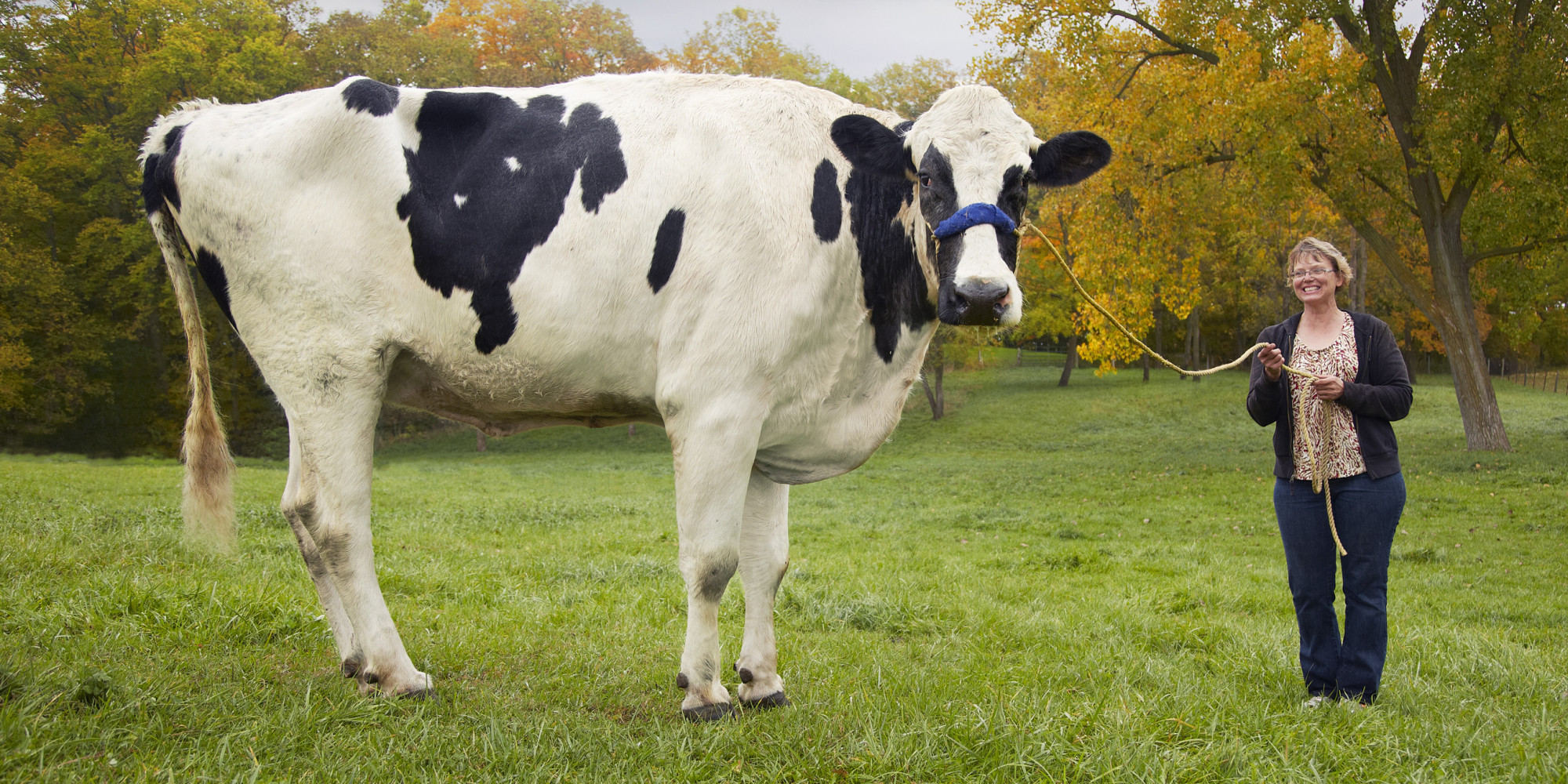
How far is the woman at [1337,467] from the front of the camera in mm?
4586

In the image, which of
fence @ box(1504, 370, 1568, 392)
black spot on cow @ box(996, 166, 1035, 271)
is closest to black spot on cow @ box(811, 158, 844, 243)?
black spot on cow @ box(996, 166, 1035, 271)

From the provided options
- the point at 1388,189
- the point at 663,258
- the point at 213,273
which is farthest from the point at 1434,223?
the point at 213,273

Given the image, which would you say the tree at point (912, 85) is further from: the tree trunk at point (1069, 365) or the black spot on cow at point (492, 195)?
the black spot on cow at point (492, 195)

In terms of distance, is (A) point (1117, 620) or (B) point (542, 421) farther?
(A) point (1117, 620)

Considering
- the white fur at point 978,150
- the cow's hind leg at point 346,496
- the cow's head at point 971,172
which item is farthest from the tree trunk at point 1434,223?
the cow's hind leg at point 346,496

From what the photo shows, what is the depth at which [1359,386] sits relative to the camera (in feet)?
15.0

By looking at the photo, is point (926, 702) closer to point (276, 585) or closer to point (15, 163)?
point (276, 585)

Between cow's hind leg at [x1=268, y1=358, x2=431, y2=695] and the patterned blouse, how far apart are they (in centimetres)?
435

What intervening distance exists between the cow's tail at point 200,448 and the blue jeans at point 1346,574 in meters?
5.21

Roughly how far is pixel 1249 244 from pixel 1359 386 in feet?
94.4

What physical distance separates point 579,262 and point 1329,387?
3.60 meters

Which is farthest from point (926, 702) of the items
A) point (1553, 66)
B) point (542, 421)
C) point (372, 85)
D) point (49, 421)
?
point (49, 421)

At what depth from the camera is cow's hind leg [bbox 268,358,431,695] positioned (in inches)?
161

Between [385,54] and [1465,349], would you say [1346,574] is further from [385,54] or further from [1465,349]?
[385,54]
